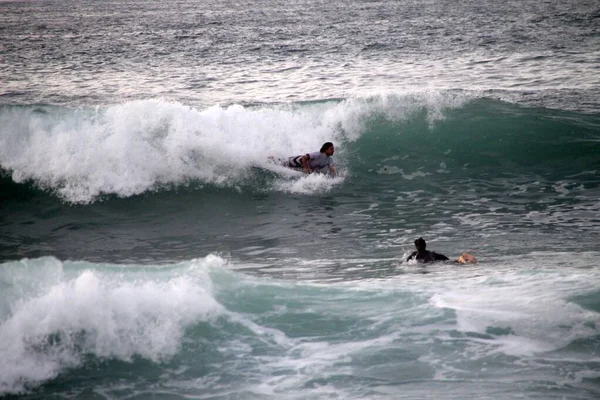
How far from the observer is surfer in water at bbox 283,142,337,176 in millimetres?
15688

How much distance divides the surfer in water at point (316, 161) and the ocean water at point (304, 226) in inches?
9.1

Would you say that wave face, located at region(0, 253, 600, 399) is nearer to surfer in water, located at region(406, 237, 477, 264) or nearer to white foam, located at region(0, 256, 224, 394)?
white foam, located at region(0, 256, 224, 394)

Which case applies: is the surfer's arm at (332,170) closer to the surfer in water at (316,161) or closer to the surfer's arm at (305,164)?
the surfer in water at (316,161)

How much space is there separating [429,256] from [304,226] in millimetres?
3482

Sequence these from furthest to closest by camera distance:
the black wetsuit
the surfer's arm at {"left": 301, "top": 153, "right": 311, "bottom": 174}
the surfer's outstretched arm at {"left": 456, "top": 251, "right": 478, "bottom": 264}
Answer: the surfer's arm at {"left": 301, "top": 153, "right": 311, "bottom": 174} → the black wetsuit → the surfer's outstretched arm at {"left": 456, "top": 251, "right": 478, "bottom": 264}

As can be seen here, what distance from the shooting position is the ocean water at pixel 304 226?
297 inches

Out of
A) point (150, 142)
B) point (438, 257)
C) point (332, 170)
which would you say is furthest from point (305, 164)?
point (438, 257)

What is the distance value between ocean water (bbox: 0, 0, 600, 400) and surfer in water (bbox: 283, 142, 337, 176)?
9.1 inches

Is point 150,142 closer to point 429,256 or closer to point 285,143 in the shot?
point 285,143

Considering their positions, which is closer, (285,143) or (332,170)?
(332,170)

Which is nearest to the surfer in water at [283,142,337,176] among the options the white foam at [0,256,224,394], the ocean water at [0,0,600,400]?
the ocean water at [0,0,600,400]

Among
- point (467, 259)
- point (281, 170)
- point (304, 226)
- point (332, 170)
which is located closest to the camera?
point (467, 259)

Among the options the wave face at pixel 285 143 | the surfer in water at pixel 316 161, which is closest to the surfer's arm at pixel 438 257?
the surfer in water at pixel 316 161

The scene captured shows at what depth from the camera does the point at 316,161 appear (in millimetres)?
15984
